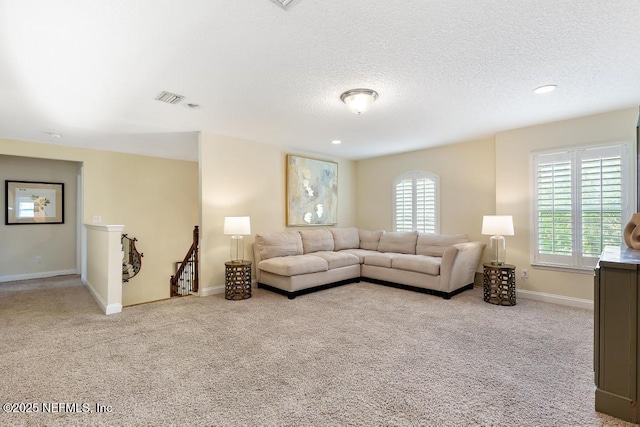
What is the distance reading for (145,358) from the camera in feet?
8.30

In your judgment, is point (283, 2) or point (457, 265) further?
point (457, 265)

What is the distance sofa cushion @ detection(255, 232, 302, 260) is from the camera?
4.83m

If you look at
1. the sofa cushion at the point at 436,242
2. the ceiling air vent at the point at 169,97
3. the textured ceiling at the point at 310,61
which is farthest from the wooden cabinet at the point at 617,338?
the ceiling air vent at the point at 169,97

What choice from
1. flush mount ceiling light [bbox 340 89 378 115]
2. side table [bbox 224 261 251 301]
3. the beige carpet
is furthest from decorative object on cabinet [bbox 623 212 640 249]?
side table [bbox 224 261 251 301]

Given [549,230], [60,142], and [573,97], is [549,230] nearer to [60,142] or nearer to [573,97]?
[573,97]

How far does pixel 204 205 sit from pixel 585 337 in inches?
188

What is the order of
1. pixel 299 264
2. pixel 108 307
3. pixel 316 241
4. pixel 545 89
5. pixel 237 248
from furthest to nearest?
1. pixel 316 241
2. pixel 237 248
3. pixel 299 264
4. pixel 108 307
5. pixel 545 89

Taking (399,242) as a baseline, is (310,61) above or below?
above

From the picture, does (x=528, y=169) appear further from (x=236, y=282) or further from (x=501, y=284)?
(x=236, y=282)

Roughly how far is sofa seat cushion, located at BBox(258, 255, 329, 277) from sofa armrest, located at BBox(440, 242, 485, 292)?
5.69 feet

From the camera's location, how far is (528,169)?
429 cm

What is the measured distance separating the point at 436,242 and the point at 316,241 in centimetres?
207

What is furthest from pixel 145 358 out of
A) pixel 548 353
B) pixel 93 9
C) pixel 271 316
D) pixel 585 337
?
pixel 585 337

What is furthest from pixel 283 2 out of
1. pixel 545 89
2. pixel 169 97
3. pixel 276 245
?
pixel 276 245
